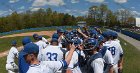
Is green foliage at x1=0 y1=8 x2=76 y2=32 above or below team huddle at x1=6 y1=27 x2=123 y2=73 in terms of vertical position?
below

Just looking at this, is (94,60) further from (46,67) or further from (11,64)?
(11,64)

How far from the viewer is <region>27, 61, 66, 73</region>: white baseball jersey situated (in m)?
6.26

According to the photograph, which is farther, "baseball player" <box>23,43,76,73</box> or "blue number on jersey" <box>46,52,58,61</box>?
"blue number on jersey" <box>46,52,58,61</box>

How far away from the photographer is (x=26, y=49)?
20.3ft

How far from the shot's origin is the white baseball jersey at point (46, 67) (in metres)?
6.26

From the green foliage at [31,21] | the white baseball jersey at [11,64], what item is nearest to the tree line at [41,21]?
the green foliage at [31,21]

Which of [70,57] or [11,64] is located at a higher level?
[70,57]

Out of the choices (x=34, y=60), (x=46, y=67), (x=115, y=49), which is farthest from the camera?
(x=115, y=49)

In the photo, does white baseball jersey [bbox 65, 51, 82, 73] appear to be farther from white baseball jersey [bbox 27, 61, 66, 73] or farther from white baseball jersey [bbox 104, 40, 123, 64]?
white baseball jersey [bbox 104, 40, 123, 64]

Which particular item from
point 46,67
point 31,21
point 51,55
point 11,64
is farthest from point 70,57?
point 31,21

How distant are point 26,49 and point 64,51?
390 cm

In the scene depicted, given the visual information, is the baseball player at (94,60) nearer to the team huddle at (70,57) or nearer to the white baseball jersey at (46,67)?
the team huddle at (70,57)

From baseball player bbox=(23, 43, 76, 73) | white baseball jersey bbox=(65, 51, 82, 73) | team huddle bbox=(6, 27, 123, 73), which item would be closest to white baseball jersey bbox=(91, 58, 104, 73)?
team huddle bbox=(6, 27, 123, 73)

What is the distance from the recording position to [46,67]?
650cm
